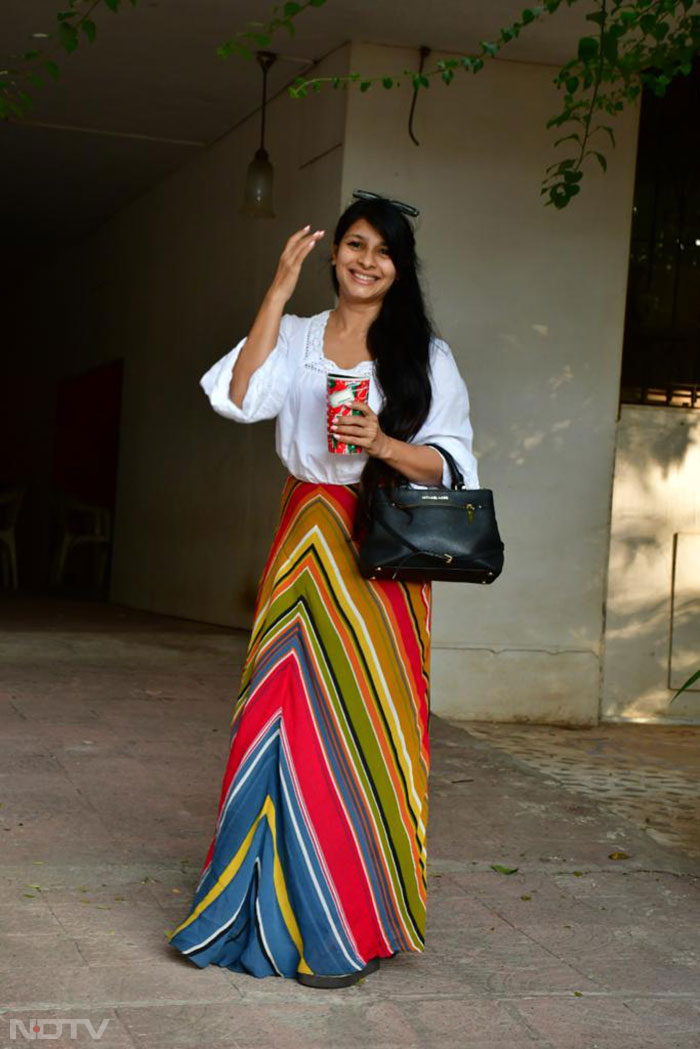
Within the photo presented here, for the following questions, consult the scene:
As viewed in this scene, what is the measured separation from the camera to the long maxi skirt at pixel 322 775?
2.90 meters

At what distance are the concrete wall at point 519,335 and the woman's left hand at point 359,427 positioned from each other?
13.7 feet

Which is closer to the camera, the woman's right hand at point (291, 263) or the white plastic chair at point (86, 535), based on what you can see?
the woman's right hand at point (291, 263)

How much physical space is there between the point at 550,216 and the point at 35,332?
9301mm

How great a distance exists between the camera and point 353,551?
3.03 meters

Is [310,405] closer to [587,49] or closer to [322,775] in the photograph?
[322,775]

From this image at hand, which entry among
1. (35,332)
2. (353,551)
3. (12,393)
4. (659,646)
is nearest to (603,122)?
(659,646)

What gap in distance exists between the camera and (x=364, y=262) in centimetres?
302

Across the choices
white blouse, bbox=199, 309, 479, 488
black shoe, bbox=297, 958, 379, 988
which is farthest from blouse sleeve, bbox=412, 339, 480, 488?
black shoe, bbox=297, 958, 379, 988

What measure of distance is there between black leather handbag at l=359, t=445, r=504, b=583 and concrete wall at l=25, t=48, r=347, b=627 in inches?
170

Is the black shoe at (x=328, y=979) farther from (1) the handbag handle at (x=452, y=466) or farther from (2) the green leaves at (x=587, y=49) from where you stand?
(2) the green leaves at (x=587, y=49)

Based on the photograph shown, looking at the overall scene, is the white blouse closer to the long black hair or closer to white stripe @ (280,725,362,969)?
the long black hair

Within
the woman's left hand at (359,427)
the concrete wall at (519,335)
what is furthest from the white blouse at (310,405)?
the concrete wall at (519,335)

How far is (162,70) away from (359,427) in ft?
18.6

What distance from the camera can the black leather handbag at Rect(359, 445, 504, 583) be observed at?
2.92 meters
